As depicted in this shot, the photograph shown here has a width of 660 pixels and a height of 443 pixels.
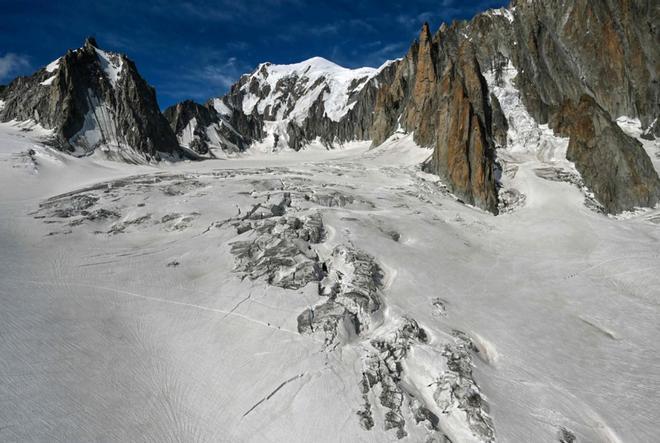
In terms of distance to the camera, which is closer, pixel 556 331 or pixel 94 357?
pixel 94 357

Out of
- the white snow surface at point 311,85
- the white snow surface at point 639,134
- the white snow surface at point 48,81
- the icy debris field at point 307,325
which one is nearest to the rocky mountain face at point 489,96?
the white snow surface at point 48,81

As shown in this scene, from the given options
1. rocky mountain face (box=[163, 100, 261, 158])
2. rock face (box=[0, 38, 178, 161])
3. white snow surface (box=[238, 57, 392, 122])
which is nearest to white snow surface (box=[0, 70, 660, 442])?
A: rock face (box=[0, 38, 178, 161])

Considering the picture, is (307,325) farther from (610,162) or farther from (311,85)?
(311,85)

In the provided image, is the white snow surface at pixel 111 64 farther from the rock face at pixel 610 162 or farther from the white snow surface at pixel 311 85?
the white snow surface at pixel 311 85

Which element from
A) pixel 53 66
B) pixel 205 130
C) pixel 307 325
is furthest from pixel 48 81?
pixel 307 325

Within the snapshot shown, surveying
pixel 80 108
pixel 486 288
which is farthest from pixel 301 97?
pixel 486 288

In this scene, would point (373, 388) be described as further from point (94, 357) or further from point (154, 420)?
point (94, 357)

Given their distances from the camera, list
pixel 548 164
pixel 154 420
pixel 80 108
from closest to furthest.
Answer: pixel 154 420, pixel 548 164, pixel 80 108
